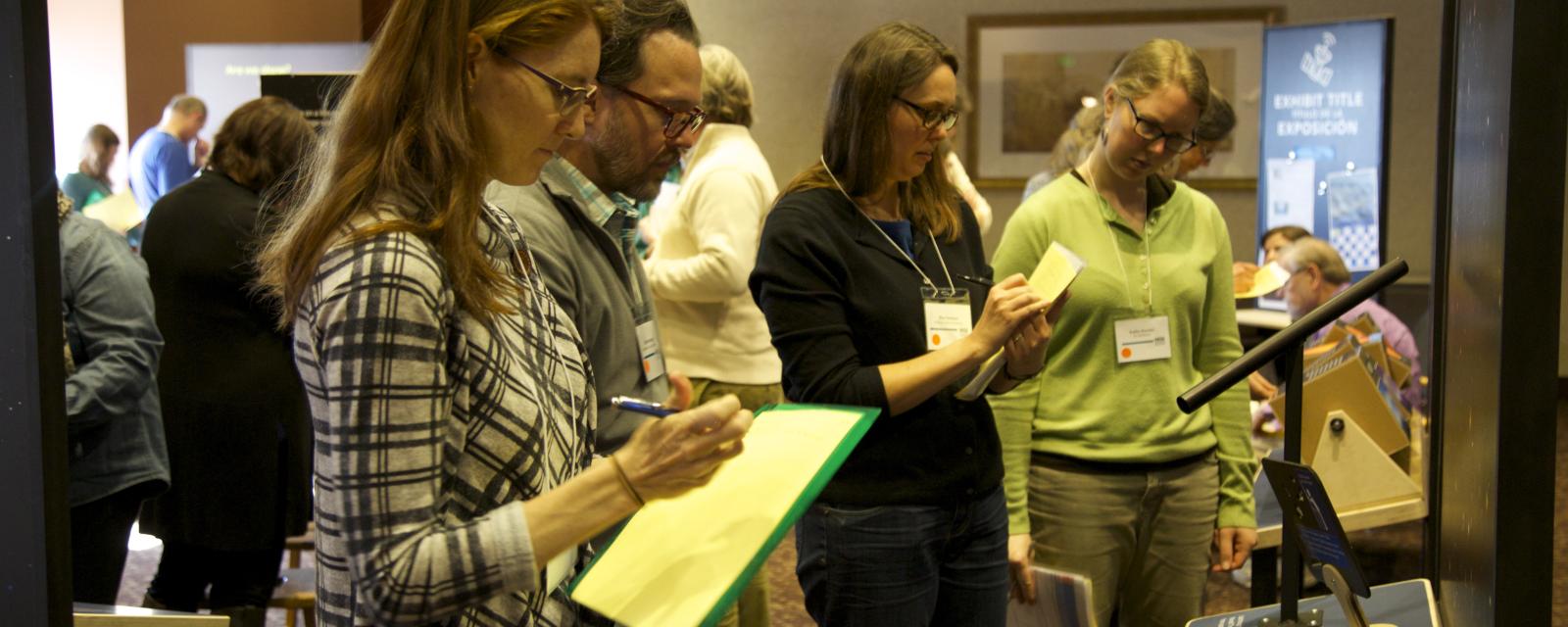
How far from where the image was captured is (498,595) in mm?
1104

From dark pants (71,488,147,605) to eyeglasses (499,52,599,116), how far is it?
2.01 m

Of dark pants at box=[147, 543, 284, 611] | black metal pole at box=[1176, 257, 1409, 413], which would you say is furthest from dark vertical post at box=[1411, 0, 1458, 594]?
dark pants at box=[147, 543, 284, 611]

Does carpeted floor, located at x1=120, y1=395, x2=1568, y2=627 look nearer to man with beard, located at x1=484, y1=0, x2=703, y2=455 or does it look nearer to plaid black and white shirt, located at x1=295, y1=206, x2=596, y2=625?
man with beard, located at x1=484, y1=0, x2=703, y2=455

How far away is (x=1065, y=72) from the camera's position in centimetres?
767

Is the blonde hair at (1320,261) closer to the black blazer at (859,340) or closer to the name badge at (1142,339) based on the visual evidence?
the name badge at (1142,339)

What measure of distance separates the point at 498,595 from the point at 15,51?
548mm

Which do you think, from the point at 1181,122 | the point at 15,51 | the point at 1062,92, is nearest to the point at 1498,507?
the point at 15,51

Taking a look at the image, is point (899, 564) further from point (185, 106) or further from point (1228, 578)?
point (185, 106)

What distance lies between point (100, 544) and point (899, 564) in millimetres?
1809

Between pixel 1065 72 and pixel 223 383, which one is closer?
pixel 223 383

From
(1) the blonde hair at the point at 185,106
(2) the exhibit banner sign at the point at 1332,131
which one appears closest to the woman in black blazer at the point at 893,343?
Result: (2) the exhibit banner sign at the point at 1332,131

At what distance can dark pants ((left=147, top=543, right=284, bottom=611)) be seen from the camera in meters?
3.04

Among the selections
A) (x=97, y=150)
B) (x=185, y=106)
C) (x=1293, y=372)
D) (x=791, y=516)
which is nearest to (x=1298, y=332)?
(x=1293, y=372)

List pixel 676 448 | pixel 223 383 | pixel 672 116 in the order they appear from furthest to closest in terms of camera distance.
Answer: pixel 223 383, pixel 672 116, pixel 676 448
